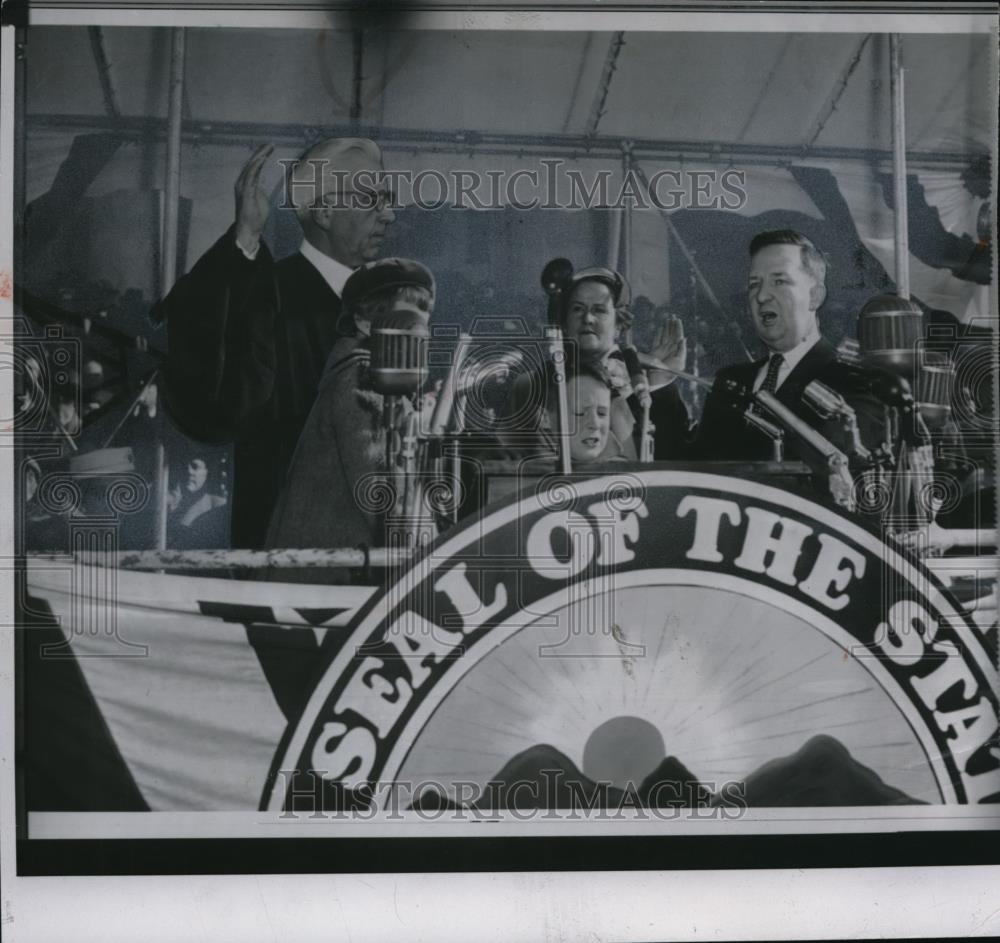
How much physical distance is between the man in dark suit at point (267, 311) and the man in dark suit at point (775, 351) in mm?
1011

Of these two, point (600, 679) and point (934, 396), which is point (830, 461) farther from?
point (600, 679)

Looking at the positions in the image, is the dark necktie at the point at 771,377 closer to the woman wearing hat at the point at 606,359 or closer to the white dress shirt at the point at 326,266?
the woman wearing hat at the point at 606,359

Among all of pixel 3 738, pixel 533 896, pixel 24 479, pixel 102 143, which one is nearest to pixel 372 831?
pixel 533 896

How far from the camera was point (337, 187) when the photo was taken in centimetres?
267

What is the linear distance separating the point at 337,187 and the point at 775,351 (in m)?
1.26

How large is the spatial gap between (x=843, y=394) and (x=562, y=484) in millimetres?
809

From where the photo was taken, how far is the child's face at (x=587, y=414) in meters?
2.68

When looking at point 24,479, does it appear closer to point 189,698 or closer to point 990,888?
point 189,698

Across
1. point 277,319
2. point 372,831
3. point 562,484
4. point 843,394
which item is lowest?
point 372,831

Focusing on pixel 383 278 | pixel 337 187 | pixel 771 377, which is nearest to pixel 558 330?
pixel 383 278

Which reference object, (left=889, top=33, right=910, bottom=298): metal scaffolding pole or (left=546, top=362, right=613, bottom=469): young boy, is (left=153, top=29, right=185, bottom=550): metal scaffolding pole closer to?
(left=546, top=362, right=613, bottom=469): young boy

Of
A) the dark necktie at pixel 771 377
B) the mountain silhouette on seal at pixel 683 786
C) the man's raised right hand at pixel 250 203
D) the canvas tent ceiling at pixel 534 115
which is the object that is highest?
the canvas tent ceiling at pixel 534 115

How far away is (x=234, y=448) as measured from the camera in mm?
2656

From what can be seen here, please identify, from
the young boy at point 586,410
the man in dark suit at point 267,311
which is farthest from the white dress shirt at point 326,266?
the young boy at point 586,410
